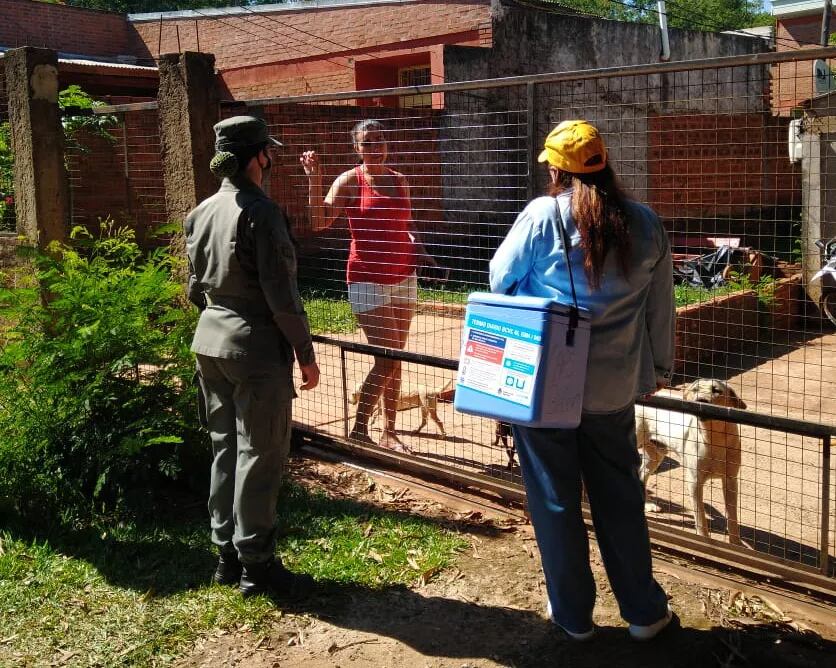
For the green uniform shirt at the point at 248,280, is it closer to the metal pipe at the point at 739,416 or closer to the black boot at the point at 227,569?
the black boot at the point at 227,569

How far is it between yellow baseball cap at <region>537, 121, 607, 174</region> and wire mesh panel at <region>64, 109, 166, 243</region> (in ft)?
16.6

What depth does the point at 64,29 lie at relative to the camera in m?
27.2

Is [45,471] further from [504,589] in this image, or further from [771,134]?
[771,134]

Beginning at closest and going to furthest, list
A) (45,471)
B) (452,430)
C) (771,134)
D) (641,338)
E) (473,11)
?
(641,338) < (45,471) < (452,430) < (771,134) < (473,11)

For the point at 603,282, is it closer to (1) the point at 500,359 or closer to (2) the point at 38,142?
(1) the point at 500,359

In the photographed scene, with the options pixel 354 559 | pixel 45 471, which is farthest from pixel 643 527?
pixel 45 471

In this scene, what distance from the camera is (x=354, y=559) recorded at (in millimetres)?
4547

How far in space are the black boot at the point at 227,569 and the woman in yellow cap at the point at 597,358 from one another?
1.52 metres

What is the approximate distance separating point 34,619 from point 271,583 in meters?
1.06

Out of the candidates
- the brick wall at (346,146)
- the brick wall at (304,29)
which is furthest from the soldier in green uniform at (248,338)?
the brick wall at (304,29)

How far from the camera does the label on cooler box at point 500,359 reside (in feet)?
10.8

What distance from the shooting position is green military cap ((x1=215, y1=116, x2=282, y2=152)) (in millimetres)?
3943

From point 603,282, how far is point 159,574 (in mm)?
2636

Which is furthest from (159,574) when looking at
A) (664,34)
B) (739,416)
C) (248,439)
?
(664,34)
